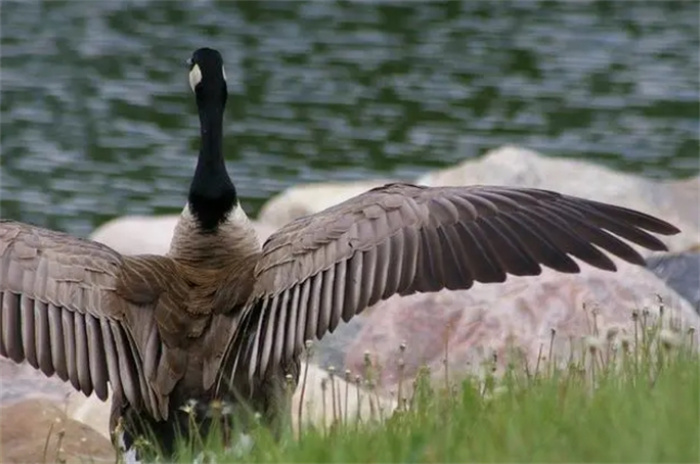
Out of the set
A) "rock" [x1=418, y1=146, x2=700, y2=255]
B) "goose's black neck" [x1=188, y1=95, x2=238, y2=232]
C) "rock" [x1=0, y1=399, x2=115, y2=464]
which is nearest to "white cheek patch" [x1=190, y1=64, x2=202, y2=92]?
"goose's black neck" [x1=188, y1=95, x2=238, y2=232]

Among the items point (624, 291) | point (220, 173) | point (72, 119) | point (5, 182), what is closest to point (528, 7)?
point (72, 119)

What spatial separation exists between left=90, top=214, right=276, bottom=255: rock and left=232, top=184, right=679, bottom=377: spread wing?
6.38 m

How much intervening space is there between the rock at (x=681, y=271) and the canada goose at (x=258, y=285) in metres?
4.15

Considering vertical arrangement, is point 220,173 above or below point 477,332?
above

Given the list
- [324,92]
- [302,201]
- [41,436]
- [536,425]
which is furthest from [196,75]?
[324,92]

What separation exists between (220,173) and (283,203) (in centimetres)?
784

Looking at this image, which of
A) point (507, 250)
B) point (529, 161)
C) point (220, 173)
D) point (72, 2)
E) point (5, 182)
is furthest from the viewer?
point (72, 2)

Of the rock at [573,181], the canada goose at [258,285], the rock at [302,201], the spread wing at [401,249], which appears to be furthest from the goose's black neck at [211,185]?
the rock at [302,201]

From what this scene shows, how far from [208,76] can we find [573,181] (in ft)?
22.8

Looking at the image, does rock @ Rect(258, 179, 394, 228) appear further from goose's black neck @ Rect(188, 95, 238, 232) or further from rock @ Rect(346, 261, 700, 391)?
goose's black neck @ Rect(188, 95, 238, 232)

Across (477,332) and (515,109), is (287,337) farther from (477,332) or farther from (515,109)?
(515,109)

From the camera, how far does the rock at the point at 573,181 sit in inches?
565

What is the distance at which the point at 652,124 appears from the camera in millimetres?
21344

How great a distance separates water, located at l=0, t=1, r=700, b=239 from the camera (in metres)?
19.6
